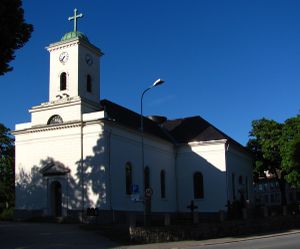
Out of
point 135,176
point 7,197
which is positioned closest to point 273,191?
point 7,197

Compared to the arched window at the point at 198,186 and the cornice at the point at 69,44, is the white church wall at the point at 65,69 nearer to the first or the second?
the cornice at the point at 69,44

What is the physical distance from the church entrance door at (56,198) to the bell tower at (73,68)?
692 cm

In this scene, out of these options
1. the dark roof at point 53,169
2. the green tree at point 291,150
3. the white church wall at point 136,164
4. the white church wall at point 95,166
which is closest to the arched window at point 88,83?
the white church wall at point 95,166

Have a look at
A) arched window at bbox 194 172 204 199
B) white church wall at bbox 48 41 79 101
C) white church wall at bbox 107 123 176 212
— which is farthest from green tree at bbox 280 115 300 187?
white church wall at bbox 48 41 79 101

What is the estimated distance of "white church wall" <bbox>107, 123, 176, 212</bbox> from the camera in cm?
3675

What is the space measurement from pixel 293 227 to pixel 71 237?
21139 mm

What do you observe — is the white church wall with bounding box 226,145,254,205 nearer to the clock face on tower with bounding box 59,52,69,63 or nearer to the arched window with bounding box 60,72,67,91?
the arched window with bounding box 60,72,67,91

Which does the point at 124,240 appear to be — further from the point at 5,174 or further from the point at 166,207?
the point at 5,174

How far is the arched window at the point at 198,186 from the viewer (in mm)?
46994

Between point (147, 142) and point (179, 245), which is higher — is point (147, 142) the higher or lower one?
the higher one

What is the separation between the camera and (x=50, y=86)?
39062 mm

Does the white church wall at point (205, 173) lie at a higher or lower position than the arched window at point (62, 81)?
lower

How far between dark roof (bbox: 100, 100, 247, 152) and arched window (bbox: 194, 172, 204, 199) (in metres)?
3.57

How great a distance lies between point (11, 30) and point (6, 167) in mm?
40552
